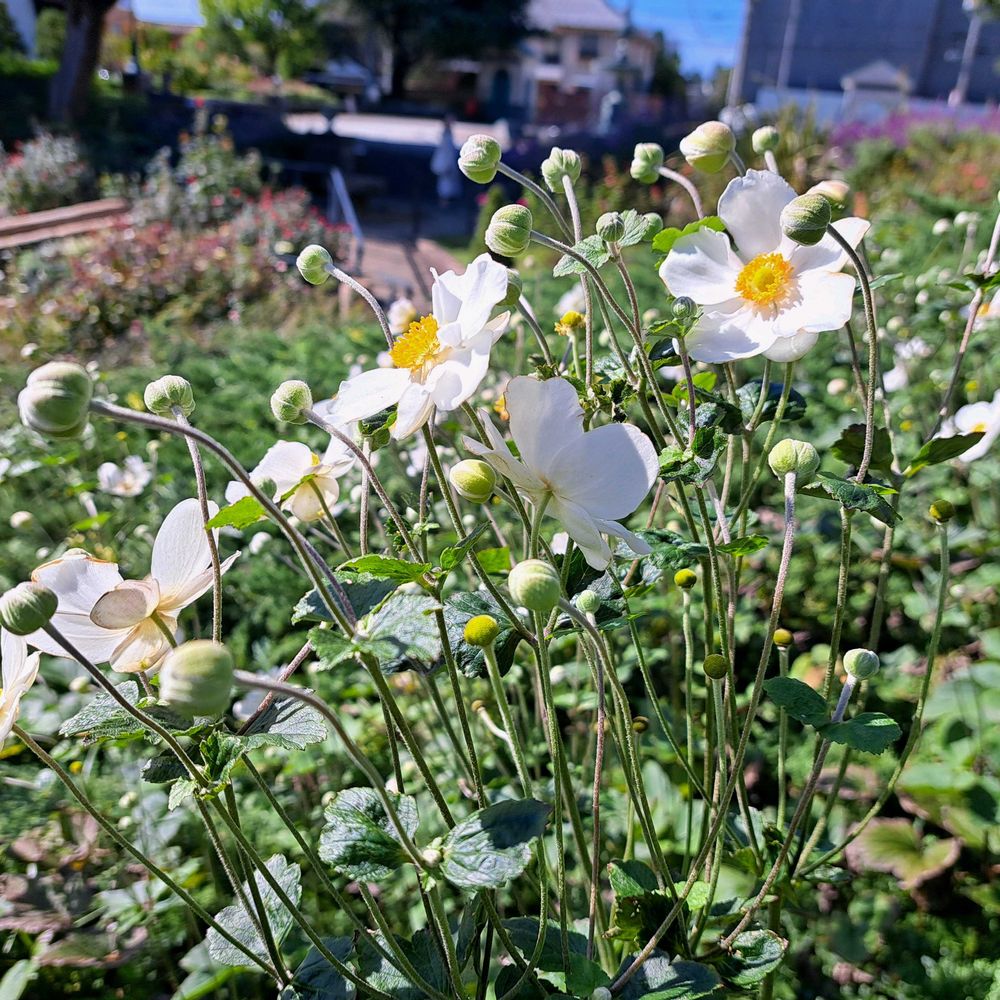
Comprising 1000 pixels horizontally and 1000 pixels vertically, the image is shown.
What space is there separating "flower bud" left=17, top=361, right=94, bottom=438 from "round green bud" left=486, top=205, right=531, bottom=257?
37 centimetres

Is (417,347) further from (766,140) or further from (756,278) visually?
(766,140)

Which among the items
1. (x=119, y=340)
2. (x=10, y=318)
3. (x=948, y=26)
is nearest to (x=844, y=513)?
(x=119, y=340)

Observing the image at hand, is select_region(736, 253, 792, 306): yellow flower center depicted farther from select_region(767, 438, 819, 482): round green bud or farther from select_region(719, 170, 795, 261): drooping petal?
select_region(767, 438, 819, 482): round green bud

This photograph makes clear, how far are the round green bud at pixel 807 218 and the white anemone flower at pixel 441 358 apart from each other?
24cm

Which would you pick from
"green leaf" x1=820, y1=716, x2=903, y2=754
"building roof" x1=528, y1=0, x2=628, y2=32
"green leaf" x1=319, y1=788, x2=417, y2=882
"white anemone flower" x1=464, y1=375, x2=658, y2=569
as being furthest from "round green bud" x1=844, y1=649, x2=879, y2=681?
"building roof" x1=528, y1=0, x2=628, y2=32

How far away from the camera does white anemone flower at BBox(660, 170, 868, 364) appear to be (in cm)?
77

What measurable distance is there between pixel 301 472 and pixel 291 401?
11 centimetres

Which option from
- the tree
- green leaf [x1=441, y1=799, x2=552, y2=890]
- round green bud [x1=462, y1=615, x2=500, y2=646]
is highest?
the tree

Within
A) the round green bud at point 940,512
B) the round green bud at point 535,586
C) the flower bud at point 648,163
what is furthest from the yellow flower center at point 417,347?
the round green bud at point 940,512

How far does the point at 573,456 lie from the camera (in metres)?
0.65

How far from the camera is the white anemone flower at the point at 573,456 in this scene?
643 millimetres

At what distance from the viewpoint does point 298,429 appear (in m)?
2.87

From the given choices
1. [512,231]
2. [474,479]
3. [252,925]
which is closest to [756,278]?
[512,231]

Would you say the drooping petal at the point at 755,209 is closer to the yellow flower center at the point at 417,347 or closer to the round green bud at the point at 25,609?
the yellow flower center at the point at 417,347
